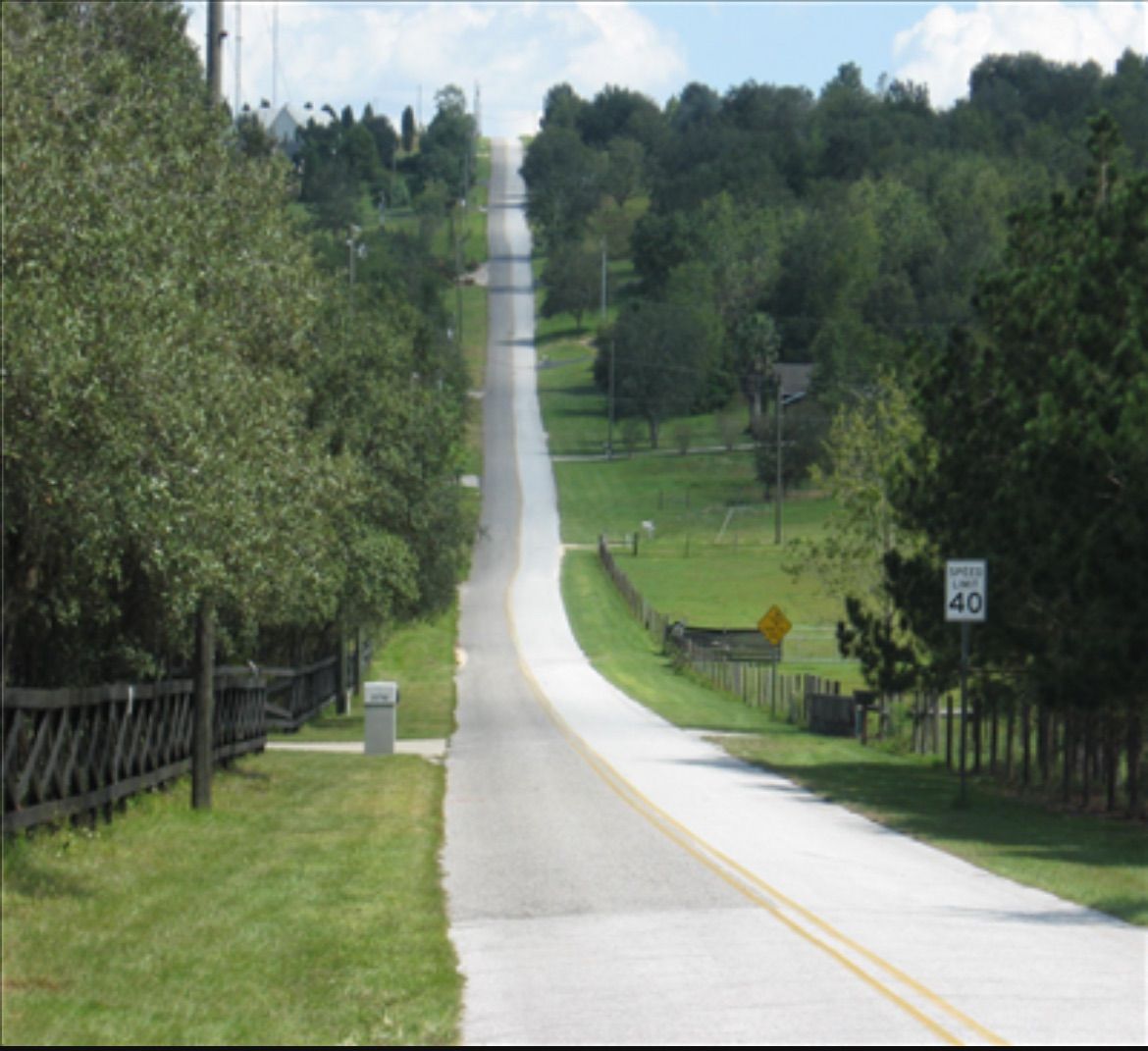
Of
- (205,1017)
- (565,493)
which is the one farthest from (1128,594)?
(565,493)

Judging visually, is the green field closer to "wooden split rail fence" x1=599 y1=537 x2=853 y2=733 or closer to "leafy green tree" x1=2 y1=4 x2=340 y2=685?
"wooden split rail fence" x1=599 y1=537 x2=853 y2=733

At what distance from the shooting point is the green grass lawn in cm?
1033

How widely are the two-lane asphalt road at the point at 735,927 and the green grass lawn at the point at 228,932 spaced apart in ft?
1.37

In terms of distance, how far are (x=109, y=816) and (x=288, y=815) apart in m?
3.24

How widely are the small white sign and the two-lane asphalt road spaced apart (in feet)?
10.7

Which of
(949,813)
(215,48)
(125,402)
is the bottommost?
(949,813)

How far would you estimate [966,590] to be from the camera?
83.3 ft

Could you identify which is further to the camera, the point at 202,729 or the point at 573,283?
the point at 573,283

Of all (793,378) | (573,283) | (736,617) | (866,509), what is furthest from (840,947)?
(573,283)

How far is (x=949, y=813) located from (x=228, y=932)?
14.5 meters

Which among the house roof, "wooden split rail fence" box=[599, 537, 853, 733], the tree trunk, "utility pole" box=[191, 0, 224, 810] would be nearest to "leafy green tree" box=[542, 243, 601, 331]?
the house roof

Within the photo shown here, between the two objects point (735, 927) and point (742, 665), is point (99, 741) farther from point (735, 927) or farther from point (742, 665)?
point (742, 665)

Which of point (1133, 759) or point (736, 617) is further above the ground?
point (736, 617)

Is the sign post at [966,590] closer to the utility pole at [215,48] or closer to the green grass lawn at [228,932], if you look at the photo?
the green grass lawn at [228,932]
